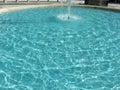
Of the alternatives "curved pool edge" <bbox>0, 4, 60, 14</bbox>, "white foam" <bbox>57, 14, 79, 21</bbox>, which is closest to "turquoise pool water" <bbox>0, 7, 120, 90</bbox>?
"white foam" <bbox>57, 14, 79, 21</bbox>

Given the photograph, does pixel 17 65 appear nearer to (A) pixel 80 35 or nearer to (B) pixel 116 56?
(B) pixel 116 56

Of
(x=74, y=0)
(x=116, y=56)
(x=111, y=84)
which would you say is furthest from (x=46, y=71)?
(x=74, y=0)

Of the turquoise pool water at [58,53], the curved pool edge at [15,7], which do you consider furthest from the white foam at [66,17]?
the curved pool edge at [15,7]

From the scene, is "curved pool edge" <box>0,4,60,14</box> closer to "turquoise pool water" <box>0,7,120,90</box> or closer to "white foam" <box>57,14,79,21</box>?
"turquoise pool water" <box>0,7,120,90</box>

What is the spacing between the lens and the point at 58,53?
13672mm

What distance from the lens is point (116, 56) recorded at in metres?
13.8

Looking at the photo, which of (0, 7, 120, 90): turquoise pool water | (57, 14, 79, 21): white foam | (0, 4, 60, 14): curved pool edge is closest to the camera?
(0, 7, 120, 90): turquoise pool water

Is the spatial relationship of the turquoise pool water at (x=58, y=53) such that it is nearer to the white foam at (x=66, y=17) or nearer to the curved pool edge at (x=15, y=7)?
the white foam at (x=66, y=17)

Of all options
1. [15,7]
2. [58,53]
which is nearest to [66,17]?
[15,7]

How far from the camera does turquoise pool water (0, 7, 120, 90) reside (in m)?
10.6

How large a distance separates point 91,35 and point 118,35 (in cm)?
184

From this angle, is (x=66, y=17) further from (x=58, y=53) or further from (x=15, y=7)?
(x=58, y=53)

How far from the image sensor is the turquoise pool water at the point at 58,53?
416 inches

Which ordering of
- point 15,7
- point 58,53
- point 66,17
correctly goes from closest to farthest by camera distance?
point 58,53 < point 66,17 < point 15,7
